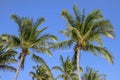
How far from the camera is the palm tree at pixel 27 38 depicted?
30.4 meters

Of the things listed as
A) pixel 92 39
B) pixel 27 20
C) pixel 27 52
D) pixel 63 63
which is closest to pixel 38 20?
pixel 27 20

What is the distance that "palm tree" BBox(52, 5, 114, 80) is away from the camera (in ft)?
95.6

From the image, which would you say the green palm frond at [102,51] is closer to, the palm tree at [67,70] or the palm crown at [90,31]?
the palm crown at [90,31]

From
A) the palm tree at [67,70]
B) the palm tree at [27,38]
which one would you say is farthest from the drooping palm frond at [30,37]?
the palm tree at [67,70]

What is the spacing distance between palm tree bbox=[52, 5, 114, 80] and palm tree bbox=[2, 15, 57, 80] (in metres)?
2.48

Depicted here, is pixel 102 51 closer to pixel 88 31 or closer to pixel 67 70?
pixel 88 31

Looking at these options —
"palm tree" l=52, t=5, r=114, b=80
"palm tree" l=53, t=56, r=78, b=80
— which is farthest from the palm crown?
"palm tree" l=53, t=56, r=78, b=80

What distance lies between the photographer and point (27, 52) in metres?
30.5

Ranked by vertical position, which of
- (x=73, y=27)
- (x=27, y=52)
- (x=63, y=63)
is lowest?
(x=27, y=52)

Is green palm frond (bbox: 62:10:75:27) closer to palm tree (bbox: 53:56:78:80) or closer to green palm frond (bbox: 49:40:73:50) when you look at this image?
green palm frond (bbox: 49:40:73:50)

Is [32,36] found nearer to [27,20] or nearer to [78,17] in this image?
[27,20]

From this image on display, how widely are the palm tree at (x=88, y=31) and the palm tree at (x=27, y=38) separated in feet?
8.13

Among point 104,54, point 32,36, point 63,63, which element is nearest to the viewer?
point 104,54

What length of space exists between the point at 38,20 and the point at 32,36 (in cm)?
173
